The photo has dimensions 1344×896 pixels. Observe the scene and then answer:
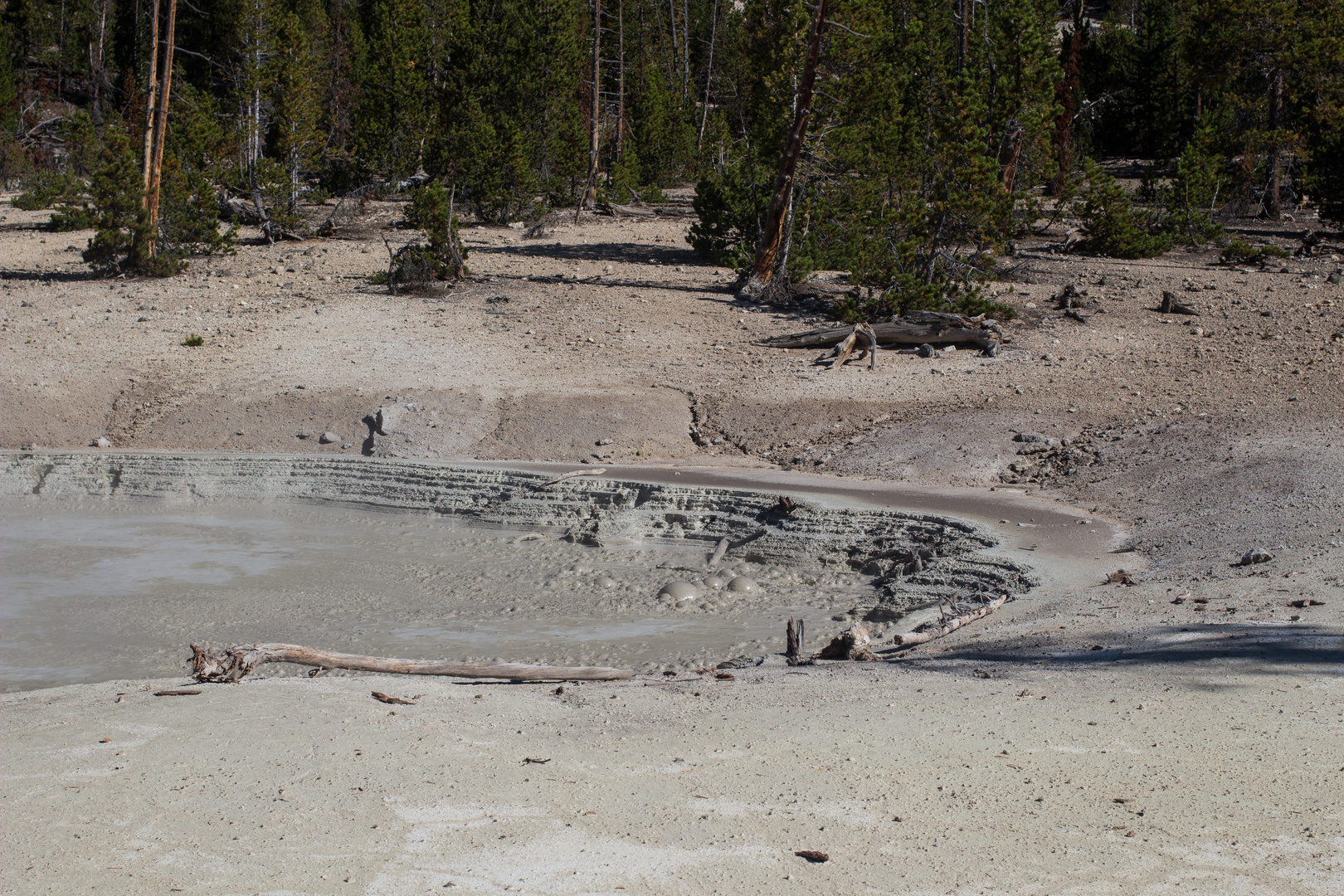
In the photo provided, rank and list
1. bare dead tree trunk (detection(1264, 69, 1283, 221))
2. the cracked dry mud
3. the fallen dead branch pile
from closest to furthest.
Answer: the cracked dry mud → the fallen dead branch pile → bare dead tree trunk (detection(1264, 69, 1283, 221))

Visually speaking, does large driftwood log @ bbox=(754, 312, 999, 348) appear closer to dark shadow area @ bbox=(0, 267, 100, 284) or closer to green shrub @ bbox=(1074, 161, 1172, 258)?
green shrub @ bbox=(1074, 161, 1172, 258)

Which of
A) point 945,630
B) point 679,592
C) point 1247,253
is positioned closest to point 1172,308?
point 1247,253

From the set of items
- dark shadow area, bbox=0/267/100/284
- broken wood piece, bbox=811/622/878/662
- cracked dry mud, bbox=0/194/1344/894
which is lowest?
broken wood piece, bbox=811/622/878/662

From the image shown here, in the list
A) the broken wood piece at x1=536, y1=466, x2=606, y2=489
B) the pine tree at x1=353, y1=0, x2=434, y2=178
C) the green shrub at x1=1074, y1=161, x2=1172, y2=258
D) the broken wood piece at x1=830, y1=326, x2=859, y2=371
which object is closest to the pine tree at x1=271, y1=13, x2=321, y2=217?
the pine tree at x1=353, y1=0, x2=434, y2=178

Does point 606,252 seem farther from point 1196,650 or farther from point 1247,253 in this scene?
point 1196,650

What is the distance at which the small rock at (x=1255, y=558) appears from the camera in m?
6.95

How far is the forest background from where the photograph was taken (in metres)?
16.0

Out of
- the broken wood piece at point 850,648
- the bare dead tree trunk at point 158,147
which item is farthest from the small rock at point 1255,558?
the bare dead tree trunk at point 158,147

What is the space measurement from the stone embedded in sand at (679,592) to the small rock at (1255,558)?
3.84m

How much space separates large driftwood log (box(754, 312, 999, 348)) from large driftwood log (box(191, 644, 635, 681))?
29.8ft

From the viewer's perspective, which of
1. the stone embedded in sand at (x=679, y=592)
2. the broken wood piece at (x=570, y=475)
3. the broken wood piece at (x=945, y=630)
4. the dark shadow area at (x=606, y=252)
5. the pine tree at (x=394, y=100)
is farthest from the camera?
the pine tree at (x=394, y=100)

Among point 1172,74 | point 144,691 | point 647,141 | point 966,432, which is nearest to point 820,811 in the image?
point 144,691

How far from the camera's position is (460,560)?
945cm

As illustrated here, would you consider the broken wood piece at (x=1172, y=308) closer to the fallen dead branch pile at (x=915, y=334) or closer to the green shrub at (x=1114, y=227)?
the fallen dead branch pile at (x=915, y=334)
